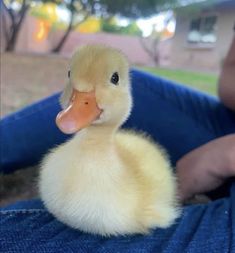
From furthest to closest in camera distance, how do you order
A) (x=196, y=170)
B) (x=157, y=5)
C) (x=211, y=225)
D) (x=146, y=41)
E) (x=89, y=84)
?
(x=146, y=41), (x=157, y=5), (x=196, y=170), (x=211, y=225), (x=89, y=84)

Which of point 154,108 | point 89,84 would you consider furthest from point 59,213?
point 154,108

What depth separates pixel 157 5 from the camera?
4.60 ft

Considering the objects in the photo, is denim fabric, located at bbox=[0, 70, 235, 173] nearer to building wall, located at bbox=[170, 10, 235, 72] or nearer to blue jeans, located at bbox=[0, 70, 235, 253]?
blue jeans, located at bbox=[0, 70, 235, 253]

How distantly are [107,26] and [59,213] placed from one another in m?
0.94

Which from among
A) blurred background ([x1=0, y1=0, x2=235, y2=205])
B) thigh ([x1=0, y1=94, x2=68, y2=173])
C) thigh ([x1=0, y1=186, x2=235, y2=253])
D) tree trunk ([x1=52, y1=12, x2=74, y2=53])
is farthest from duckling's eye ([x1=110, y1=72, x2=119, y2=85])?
tree trunk ([x1=52, y1=12, x2=74, y2=53])

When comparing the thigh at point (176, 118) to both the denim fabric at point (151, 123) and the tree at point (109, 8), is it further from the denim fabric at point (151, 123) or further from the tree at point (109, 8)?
the tree at point (109, 8)

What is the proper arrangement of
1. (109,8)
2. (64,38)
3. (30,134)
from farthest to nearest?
(64,38) < (109,8) < (30,134)

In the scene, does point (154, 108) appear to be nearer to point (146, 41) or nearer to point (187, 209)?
point (187, 209)

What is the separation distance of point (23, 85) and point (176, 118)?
42cm

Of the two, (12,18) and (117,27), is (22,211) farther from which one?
(117,27)

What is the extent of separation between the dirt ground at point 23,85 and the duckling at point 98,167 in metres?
0.44

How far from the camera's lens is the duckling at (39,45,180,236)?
0.53m

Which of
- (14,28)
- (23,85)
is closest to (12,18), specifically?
(14,28)

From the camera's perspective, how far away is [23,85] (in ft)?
4.01
